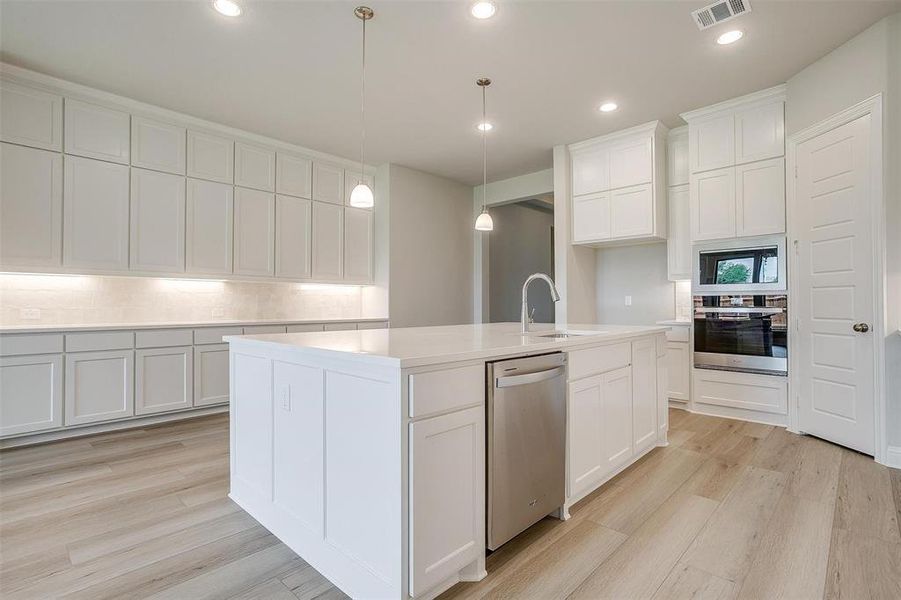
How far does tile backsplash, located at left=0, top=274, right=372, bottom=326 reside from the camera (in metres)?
3.64

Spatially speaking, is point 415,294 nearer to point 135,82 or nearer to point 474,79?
point 474,79

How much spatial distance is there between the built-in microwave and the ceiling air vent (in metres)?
1.88

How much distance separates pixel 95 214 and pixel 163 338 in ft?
3.81

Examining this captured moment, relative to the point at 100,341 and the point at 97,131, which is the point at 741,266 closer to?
the point at 100,341

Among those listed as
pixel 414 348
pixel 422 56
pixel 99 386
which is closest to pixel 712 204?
pixel 422 56

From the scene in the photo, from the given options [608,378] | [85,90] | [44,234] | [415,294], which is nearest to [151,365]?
[44,234]

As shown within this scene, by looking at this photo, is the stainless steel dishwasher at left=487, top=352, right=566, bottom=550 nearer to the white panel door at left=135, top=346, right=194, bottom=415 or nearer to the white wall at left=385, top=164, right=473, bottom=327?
the white panel door at left=135, top=346, right=194, bottom=415

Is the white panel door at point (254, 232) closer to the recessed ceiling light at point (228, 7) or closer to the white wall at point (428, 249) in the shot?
the white wall at point (428, 249)

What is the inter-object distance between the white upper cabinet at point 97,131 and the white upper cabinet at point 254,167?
0.95 metres

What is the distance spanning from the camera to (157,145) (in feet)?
13.2

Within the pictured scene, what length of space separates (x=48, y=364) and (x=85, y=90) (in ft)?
7.29

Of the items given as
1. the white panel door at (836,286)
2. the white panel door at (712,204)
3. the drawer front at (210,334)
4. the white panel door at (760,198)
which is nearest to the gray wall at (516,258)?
the white panel door at (712,204)

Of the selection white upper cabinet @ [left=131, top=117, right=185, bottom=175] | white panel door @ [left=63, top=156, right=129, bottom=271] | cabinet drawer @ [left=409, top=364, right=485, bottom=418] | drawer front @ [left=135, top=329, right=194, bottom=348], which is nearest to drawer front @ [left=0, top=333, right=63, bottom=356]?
drawer front @ [left=135, top=329, right=194, bottom=348]

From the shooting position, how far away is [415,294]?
19.6 feet
